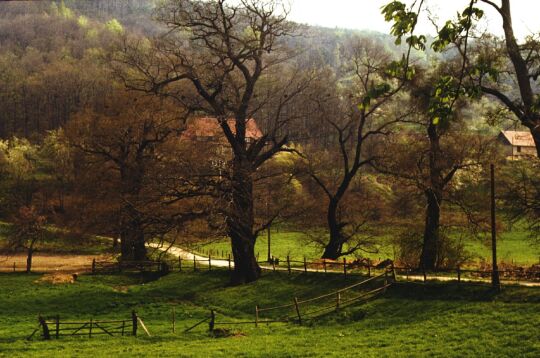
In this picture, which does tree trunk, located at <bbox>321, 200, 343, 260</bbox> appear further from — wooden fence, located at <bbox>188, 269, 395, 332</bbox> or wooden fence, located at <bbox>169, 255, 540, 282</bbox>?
wooden fence, located at <bbox>188, 269, 395, 332</bbox>

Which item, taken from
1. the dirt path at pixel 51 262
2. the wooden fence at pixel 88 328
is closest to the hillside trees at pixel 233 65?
the wooden fence at pixel 88 328

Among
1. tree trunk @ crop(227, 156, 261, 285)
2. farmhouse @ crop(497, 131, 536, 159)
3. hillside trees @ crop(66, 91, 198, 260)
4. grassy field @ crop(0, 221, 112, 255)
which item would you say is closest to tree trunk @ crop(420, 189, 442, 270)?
farmhouse @ crop(497, 131, 536, 159)

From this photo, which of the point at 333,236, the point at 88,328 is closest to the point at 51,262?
the point at 333,236

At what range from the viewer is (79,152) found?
51.6 metres

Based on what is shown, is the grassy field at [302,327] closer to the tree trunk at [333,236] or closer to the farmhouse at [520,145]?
the tree trunk at [333,236]

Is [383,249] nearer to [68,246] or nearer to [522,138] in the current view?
[522,138]

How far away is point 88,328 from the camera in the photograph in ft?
86.7

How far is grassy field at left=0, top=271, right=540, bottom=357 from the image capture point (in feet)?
65.0

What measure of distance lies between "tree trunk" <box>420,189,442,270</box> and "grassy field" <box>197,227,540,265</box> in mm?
8925

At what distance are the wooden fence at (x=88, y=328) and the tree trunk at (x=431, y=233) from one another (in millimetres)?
17469

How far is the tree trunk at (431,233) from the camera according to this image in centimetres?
3362

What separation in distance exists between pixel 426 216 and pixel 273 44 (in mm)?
14494

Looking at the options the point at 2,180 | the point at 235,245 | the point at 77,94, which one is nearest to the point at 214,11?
the point at 235,245

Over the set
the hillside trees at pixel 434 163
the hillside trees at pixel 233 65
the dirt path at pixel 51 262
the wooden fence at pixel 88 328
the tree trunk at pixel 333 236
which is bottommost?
the wooden fence at pixel 88 328
